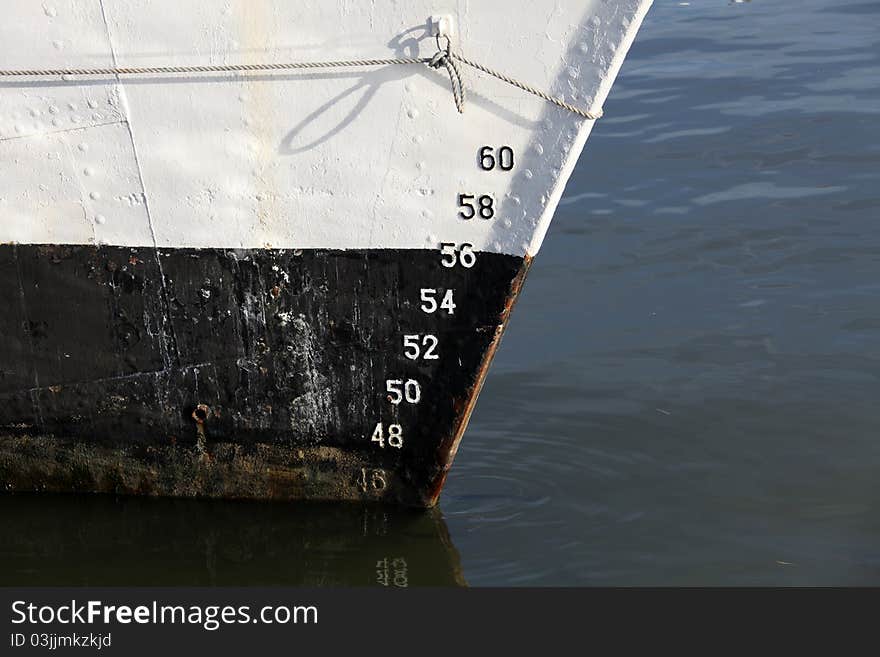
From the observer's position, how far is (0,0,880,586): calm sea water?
4.86 meters

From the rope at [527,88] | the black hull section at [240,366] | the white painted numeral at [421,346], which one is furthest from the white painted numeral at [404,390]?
the rope at [527,88]

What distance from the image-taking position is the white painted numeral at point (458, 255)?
4.46m

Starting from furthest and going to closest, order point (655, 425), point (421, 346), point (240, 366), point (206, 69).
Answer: point (655, 425) → point (240, 366) → point (421, 346) → point (206, 69)

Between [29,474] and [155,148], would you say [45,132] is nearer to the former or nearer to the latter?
[155,148]

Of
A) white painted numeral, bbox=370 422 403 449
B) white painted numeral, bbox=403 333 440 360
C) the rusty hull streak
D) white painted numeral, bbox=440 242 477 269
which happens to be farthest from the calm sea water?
white painted numeral, bbox=440 242 477 269

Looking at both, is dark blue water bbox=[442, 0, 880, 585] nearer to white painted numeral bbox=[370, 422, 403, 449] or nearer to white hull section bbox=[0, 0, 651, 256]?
white painted numeral bbox=[370, 422, 403, 449]

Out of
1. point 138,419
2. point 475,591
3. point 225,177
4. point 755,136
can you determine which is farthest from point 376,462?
point 755,136

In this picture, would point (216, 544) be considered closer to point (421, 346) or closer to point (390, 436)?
point (390, 436)

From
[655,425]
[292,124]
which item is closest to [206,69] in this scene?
[292,124]

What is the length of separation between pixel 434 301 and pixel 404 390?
38cm

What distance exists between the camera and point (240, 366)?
4.80 metres

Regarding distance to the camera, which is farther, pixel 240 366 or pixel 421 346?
pixel 240 366

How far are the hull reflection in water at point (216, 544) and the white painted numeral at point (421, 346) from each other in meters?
0.73

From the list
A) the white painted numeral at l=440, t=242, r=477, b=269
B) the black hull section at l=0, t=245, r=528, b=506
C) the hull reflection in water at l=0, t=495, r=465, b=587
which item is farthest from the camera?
the hull reflection in water at l=0, t=495, r=465, b=587
